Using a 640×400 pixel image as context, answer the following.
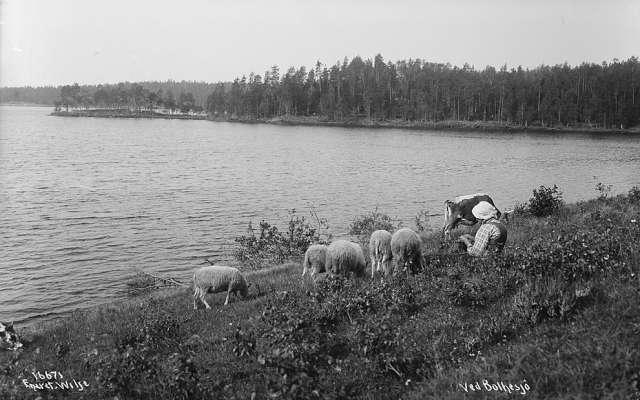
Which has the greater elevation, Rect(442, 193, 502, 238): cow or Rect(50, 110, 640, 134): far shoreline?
Rect(50, 110, 640, 134): far shoreline

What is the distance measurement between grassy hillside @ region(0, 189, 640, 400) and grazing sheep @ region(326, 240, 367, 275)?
7.40ft

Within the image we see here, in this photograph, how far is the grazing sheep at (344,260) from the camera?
48.2 ft

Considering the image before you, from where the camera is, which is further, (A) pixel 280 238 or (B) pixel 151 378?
(A) pixel 280 238

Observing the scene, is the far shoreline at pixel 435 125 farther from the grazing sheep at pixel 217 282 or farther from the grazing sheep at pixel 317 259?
the grazing sheep at pixel 217 282

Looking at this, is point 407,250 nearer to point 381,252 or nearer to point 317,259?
point 381,252

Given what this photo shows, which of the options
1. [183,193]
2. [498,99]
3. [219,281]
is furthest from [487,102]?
[219,281]

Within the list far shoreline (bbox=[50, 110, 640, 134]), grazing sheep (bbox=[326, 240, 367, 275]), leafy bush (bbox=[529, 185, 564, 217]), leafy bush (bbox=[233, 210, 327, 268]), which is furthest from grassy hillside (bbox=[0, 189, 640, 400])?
far shoreline (bbox=[50, 110, 640, 134])

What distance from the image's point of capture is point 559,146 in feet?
310

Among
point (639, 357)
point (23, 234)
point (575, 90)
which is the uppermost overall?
point (575, 90)

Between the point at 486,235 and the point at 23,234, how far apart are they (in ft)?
85.7

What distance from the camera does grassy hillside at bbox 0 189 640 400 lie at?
7059mm

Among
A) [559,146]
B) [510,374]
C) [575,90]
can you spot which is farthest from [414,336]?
[575,90]

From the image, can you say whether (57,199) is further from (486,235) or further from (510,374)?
(510,374)

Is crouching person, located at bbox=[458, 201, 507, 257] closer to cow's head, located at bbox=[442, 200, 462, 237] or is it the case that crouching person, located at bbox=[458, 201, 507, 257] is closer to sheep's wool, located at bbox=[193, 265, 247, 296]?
sheep's wool, located at bbox=[193, 265, 247, 296]
